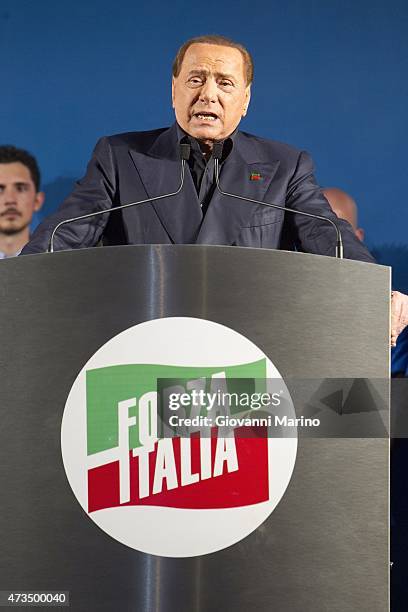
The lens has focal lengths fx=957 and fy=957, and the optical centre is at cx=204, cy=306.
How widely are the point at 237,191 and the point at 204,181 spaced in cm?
8

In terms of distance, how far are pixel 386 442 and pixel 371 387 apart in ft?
0.29

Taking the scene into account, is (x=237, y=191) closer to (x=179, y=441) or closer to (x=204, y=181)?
(x=204, y=181)

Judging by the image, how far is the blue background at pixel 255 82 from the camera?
3139 millimetres

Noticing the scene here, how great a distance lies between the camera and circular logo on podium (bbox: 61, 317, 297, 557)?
4.76 ft

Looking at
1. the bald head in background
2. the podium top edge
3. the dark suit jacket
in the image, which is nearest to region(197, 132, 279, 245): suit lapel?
the dark suit jacket

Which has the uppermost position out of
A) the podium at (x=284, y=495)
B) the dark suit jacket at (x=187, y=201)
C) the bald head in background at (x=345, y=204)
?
the bald head in background at (x=345, y=204)

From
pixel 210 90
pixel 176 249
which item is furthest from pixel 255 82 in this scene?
pixel 176 249

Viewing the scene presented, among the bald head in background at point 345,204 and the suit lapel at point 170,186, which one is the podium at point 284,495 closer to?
the suit lapel at point 170,186

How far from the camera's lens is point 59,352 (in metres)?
1.48

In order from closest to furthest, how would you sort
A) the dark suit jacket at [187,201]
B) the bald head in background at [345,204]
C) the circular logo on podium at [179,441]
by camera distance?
the circular logo on podium at [179,441], the dark suit jacket at [187,201], the bald head in background at [345,204]

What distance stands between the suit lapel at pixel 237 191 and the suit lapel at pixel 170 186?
3 cm

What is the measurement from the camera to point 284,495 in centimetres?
147

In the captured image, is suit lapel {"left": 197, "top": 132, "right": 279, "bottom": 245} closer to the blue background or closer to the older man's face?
the older man's face

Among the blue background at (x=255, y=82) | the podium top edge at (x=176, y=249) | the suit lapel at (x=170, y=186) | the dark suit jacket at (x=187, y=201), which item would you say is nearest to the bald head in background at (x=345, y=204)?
the blue background at (x=255, y=82)
